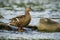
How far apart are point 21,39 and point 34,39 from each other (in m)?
0.37

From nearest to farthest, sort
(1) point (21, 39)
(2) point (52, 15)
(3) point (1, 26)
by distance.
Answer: (1) point (21, 39) → (3) point (1, 26) → (2) point (52, 15)

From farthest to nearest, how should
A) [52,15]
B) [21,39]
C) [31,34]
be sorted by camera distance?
[52,15], [31,34], [21,39]

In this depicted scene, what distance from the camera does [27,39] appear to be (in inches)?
394

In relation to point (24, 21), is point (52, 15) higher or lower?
lower

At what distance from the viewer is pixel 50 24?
11.4 m

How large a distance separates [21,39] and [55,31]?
5.28ft

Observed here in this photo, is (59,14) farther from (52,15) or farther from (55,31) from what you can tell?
(55,31)

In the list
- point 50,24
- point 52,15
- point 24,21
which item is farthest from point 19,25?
point 52,15

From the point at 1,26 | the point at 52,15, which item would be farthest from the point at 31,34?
the point at 52,15

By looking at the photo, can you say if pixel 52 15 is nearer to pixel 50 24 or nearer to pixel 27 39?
pixel 50 24

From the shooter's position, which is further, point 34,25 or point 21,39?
point 34,25

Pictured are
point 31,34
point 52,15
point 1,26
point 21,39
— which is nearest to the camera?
point 21,39

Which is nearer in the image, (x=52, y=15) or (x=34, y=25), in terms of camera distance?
(x=34, y=25)

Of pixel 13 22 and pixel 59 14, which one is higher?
pixel 13 22
